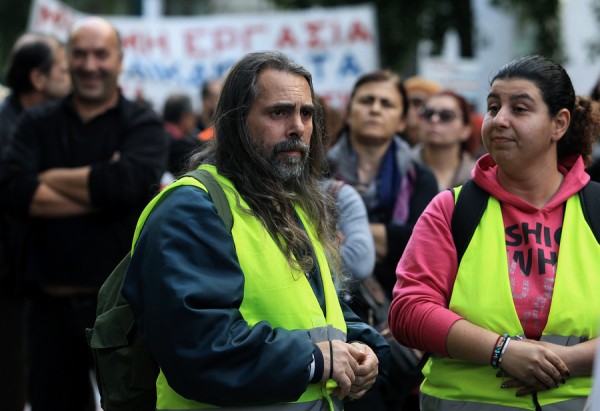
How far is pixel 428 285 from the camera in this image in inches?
150

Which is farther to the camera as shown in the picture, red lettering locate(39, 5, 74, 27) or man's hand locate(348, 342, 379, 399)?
red lettering locate(39, 5, 74, 27)

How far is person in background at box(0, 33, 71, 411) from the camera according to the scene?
6266 millimetres

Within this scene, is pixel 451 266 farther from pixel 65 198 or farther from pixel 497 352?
pixel 65 198

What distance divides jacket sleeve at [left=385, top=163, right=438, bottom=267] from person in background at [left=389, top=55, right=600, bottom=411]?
163 cm

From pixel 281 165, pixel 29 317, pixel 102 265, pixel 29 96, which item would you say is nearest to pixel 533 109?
pixel 281 165

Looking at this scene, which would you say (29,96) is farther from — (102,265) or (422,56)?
(422,56)

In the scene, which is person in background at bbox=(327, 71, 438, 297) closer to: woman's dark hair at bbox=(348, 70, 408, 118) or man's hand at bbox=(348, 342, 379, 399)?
woman's dark hair at bbox=(348, 70, 408, 118)

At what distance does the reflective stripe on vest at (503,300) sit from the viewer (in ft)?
12.0

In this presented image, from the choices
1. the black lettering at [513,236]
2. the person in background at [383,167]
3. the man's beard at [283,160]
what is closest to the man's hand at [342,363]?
the man's beard at [283,160]

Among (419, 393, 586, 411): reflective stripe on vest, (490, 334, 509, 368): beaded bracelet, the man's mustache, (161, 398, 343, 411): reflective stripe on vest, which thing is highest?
the man's mustache

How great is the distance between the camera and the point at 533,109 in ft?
12.8

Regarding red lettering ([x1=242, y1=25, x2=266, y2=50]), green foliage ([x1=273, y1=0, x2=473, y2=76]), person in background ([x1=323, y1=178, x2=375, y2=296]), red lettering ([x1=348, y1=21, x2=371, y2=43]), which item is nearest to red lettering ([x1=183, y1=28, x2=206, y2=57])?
red lettering ([x1=242, y1=25, x2=266, y2=50])

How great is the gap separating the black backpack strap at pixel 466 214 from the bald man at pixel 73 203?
1.86 m

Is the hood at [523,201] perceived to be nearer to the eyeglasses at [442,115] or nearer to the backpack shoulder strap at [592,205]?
the backpack shoulder strap at [592,205]
